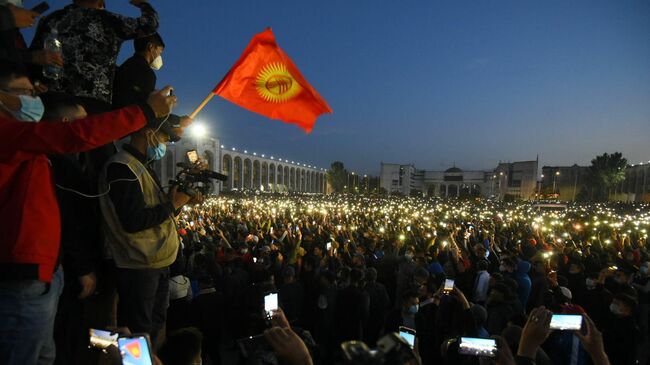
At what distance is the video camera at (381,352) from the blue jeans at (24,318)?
5.31 feet

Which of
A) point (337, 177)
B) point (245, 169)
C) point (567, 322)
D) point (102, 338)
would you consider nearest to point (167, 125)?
point (102, 338)

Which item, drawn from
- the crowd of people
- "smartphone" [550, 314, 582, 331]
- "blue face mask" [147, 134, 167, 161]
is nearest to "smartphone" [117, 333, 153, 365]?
the crowd of people

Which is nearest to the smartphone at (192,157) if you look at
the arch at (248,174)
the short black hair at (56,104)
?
the short black hair at (56,104)

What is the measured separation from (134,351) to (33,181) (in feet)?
3.20

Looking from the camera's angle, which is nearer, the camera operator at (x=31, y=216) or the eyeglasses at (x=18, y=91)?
the camera operator at (x=31, y=216)

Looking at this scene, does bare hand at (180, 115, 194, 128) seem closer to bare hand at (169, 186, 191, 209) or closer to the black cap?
the black cap

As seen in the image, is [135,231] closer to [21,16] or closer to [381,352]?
[21,16]

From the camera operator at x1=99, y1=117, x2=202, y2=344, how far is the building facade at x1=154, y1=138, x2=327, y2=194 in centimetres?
4790

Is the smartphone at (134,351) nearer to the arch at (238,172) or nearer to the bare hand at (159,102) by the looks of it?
the bare hand at (159,102)

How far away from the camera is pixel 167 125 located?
2.81 meters

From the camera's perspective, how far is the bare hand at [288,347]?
1.62 meters

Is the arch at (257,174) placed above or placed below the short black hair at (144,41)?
below

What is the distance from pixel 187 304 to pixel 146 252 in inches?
142

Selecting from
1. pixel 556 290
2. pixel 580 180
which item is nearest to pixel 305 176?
pixel 580 180
